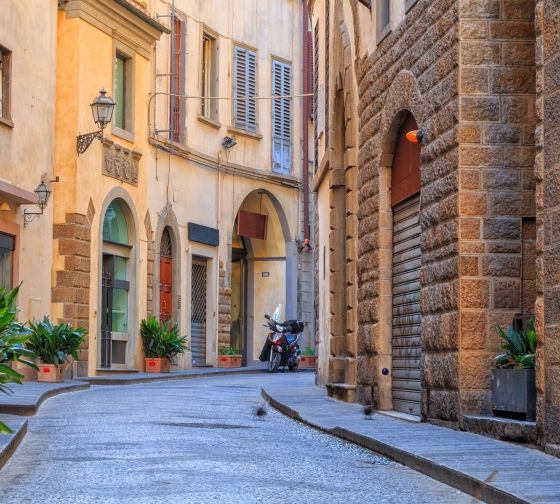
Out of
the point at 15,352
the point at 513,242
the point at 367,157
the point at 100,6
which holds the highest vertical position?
the point at 100,6

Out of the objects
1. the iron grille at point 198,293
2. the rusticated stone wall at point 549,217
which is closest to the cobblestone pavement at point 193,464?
the rusticated stone wall at point 549,217

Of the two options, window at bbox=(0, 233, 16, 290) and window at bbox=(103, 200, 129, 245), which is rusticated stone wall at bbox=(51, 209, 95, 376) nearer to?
window at bbox=(103, 200, 129, 245)

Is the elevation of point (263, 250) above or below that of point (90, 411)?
above

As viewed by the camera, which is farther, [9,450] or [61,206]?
[61,206]

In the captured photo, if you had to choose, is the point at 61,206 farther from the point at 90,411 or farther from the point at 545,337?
the point at 545,337

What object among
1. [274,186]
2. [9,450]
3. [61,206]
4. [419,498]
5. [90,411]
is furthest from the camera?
[274,186]

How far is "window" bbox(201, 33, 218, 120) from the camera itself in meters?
34.2

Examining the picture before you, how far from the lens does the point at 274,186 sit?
124 feet

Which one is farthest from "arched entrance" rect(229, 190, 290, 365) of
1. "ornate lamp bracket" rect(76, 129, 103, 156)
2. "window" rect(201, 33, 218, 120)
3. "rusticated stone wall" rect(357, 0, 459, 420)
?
"rusticated stone wall" rect(357, 0, 459, 420)

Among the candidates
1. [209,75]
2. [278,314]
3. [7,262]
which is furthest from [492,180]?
[278,314]

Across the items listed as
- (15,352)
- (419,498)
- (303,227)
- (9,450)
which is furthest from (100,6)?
(419,498)

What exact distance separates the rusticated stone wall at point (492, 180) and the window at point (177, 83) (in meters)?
19.5

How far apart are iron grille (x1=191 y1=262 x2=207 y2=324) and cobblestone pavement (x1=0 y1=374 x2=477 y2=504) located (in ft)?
59.0

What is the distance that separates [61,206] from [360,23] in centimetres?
1018
